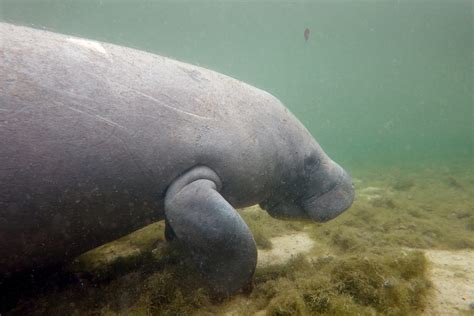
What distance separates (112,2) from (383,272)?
110ft

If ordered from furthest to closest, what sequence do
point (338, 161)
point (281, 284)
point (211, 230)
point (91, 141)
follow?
1. point (338, 161)
2. point (281, 284)
3. point (211, 230)
4. point (91, 141)

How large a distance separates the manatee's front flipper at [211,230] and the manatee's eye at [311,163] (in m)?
1.62

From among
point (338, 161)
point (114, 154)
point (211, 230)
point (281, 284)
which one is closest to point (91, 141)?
point (114, 154)

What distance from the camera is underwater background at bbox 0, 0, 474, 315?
278 centimetres

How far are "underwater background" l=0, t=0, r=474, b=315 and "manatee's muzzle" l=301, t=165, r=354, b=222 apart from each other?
1.73 feet

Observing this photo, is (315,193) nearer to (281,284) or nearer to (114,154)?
(281,284)

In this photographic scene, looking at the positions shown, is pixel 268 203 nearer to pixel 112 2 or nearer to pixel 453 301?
pixel 453 301

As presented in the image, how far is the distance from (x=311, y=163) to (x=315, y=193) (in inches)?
15.3

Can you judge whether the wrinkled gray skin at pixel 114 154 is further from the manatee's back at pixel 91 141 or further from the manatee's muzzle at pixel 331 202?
the manatee's muzzle at pixel 331 202

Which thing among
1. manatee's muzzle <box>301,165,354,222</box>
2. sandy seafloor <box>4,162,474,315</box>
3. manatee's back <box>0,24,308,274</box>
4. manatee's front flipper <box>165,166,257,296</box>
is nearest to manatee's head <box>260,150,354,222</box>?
manatee's muzzle <box>301,165,354,222</box>

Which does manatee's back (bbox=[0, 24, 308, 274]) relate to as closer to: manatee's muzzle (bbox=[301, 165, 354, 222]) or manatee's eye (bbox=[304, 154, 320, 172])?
manatee's eye (bbox=[304, 154, 320, 172])

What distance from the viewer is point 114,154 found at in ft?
8.00

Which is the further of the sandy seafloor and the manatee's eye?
the manatee's eye

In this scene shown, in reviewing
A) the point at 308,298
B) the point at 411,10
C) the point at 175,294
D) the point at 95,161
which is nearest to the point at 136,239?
the point at 175,294
